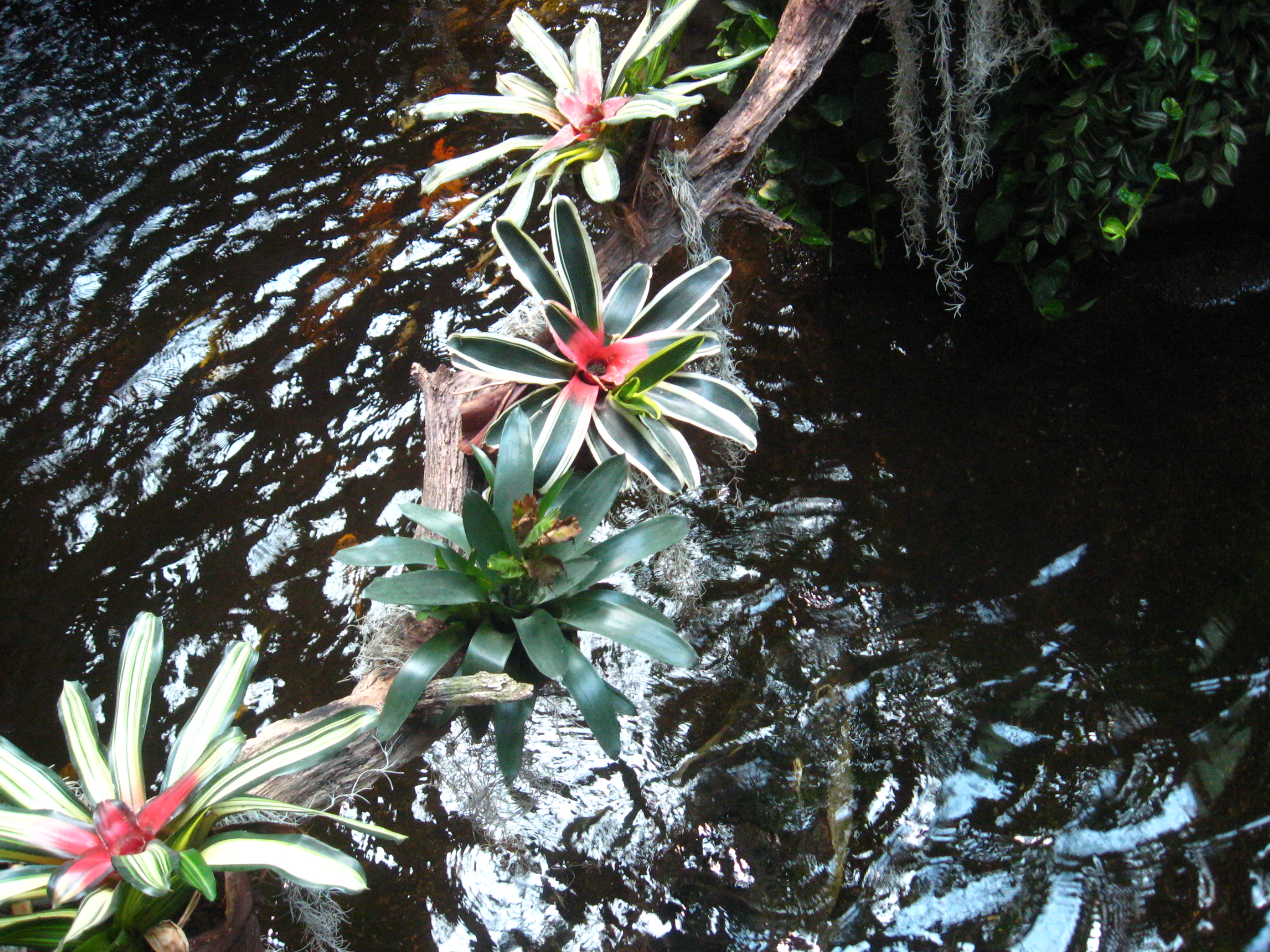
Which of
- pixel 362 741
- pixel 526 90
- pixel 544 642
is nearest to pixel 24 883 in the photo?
pixel 362 741

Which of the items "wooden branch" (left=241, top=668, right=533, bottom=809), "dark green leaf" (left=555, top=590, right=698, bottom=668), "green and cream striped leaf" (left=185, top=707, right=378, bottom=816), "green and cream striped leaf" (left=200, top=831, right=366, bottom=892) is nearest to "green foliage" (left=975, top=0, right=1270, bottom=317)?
"dark green leaf" (left=555, top=590, right=698, bottom=668)

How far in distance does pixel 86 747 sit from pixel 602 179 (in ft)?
4.20

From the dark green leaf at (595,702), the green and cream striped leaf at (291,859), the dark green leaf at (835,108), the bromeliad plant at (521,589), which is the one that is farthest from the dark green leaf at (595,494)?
the dark green leaf at (835,108)

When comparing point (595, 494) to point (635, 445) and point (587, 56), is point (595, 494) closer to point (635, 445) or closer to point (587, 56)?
point (635, 445)

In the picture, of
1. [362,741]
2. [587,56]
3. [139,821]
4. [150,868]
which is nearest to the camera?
[150,868]

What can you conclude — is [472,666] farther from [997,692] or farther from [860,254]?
[860,254]

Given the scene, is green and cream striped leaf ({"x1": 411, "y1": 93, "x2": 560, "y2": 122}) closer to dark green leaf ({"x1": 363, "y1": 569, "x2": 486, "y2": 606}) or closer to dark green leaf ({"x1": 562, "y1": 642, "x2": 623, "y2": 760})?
dark green leaf ({"x1": 363, "y1": 569, "x2": 486, "y2": 606})

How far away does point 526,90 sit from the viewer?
6.25 ft

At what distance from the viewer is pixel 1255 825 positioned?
64.6 inches

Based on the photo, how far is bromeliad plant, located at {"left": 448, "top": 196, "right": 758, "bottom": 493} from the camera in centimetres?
161

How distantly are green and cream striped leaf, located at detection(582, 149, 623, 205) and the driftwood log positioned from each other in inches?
10.3

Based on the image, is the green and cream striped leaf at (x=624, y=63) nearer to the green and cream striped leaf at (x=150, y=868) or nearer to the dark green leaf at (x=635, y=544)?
the dark green leaf at (x=635, y=544)

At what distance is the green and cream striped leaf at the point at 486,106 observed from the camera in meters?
1.76

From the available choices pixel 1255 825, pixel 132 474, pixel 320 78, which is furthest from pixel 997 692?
pixel 320 78
